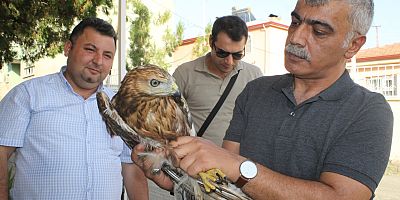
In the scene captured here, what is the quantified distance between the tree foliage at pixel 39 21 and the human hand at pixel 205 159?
19.6ft

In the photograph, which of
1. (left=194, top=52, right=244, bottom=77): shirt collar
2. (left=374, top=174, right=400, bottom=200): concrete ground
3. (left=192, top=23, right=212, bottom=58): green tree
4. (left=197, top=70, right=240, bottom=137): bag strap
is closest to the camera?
(left=197, top=70, right=240, bottom=137): bag strap

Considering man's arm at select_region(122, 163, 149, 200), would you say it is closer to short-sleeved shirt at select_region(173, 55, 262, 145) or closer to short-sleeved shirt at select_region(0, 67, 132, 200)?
short-sleeved shirt at select_region(0, 67, 132, 200)

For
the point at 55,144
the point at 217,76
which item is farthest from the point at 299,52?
the point at 217,76

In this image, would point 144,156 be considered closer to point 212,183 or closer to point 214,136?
point 212,183

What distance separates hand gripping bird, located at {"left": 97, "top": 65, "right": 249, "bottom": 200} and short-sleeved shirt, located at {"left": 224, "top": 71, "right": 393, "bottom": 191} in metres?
0.38

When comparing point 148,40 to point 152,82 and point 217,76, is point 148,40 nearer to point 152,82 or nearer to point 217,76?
point 217,76

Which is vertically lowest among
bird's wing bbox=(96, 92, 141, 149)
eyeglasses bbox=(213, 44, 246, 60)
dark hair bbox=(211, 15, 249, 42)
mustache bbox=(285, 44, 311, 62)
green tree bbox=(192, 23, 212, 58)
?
bird's wing bbox=(96, 92, 141, 149)

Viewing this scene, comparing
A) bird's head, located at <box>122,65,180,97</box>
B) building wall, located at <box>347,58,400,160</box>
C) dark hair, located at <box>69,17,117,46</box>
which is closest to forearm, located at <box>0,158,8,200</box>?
dark hair, located at <box>69,17,117,46</box>

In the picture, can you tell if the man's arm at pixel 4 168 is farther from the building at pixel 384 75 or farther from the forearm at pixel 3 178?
the building at pixel 384 75

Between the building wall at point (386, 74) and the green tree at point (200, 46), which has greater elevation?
the green tree at point (200, 46)

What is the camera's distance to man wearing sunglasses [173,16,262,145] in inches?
143

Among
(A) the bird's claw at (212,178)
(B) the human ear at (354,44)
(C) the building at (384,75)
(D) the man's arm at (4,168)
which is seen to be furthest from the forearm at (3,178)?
(C) the building at (384,75)

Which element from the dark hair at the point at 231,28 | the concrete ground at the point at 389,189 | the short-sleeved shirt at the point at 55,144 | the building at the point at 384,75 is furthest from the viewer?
the building at the point at 384,75

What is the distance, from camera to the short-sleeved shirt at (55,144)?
102 inches
